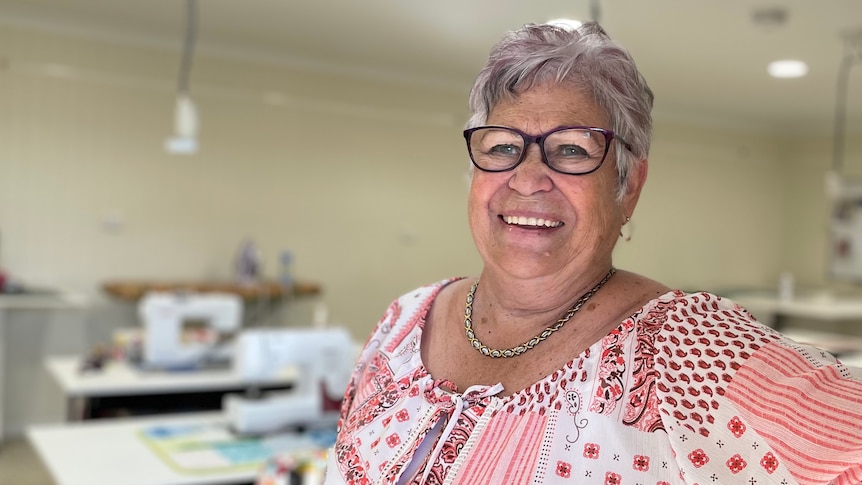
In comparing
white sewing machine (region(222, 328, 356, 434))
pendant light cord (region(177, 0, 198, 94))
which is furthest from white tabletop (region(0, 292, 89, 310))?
white sewing machine (region(222, 328, 356, 434))

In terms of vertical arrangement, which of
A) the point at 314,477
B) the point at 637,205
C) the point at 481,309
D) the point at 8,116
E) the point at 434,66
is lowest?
the point at 314,477

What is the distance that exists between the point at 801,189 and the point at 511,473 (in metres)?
8.65

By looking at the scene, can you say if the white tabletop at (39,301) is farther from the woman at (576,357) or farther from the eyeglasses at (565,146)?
the eyeglasses at (565,146)

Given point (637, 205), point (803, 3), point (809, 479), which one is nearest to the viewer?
point (809, 479)

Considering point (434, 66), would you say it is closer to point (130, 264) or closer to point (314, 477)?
point (130, 264)

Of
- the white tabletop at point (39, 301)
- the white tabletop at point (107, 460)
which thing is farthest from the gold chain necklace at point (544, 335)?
the white tabletop at point (39, 301)

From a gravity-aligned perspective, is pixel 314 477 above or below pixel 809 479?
A: below

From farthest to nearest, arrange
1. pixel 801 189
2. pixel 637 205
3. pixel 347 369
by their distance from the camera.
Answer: pixel 801 189
pixel 347 369
pixel 637 205

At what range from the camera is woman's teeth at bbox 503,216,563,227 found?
3.07 feet

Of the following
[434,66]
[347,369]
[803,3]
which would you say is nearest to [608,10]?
[803,3]

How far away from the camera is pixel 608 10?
445cm

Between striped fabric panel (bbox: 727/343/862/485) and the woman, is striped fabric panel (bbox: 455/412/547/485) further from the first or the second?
striped fabric panel (bbox: 727/343/862/485)

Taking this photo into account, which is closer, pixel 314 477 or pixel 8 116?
pixel 314 477

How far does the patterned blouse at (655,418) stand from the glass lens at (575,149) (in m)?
0.17
